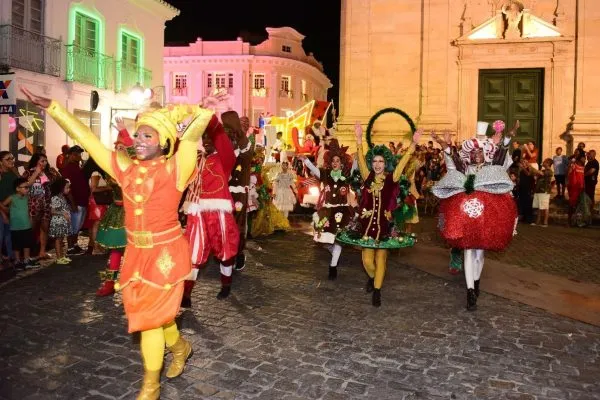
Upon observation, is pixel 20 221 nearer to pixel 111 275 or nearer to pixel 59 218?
pixel 59 218

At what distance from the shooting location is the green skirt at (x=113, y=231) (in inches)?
269

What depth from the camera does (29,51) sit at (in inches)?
688

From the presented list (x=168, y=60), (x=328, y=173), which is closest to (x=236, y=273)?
(x=328, y=173)

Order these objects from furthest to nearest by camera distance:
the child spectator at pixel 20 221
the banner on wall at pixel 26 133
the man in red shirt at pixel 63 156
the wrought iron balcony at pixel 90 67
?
the wrought iron balcony at pixel 90 67 < the banner on wall at pixel 26 133 < the man in red shirt at pixel 63 156 < the child spectator at pixel 20 221

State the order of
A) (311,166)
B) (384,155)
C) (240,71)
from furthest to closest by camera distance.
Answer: (240,71), (311,166), (384,155)

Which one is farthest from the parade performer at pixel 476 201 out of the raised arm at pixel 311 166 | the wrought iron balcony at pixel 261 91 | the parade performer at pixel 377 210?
the wrought iron balcony at pixel 261 91

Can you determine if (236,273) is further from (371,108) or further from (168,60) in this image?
(168,60)

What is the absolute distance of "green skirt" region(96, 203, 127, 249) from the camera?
6.82 metres

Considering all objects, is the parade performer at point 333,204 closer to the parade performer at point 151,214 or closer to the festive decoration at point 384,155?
the festive decoration at point 384,155

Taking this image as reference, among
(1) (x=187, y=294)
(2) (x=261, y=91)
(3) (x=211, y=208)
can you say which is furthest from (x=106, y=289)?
(2) (x=261, y=91)

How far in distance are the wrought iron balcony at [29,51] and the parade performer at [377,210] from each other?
14.0 m

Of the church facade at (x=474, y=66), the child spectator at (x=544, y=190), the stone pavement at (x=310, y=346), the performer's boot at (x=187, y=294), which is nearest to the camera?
the stone pavement at (x=310, y=346)

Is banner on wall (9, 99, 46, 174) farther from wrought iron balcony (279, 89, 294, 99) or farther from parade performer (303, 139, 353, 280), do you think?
wrought iron balcony (279, 89, 294, 99)

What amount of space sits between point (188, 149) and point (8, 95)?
8.03m
